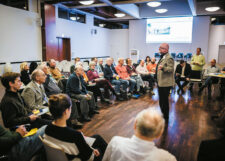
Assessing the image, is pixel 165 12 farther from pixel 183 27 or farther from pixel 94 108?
pixel 94 108

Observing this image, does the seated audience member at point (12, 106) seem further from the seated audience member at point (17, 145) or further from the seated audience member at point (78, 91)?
the seated audience member at point (78, 91)

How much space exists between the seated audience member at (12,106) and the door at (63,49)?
8446 mm

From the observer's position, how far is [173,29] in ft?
39.2

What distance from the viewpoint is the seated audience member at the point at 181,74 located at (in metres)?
6.86

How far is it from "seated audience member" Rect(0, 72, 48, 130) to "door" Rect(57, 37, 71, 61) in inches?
333

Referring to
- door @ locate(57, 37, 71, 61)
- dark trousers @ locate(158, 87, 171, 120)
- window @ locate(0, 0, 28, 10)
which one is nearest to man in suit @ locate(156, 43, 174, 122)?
dark trousers @ locate(158, 87, 171, 120)

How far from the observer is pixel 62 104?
1.70 metres

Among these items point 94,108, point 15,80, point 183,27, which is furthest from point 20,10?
point 183,27

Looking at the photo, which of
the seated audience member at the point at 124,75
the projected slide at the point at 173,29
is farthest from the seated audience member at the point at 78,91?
the projected slide at the point at 173,29

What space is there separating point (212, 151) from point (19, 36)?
852 centimetres

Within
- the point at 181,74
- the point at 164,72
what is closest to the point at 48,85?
the point at 164,72

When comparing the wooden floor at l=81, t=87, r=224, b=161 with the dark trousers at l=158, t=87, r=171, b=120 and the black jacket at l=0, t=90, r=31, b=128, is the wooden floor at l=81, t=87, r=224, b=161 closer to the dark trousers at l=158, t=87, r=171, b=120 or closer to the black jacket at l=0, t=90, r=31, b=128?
the dark trousers at l=158, t=87, r=171, b=120

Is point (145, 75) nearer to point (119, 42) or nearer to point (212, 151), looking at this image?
point (212, 151)

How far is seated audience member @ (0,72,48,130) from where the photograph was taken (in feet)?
7.20
